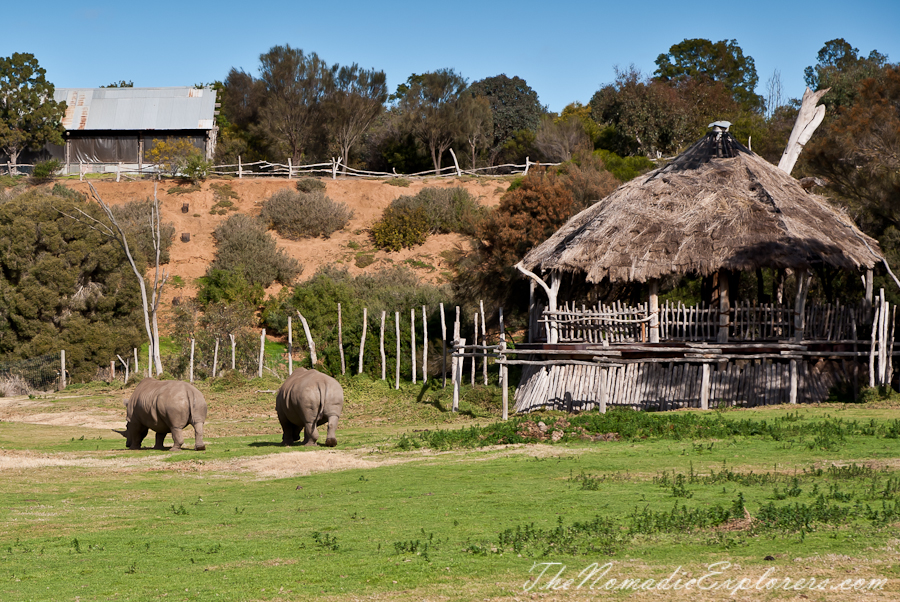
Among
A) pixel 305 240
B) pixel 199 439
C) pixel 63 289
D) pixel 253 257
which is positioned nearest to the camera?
pixel 199 439

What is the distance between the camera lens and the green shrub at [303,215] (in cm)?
5031

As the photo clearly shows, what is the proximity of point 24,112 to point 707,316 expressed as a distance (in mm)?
47735

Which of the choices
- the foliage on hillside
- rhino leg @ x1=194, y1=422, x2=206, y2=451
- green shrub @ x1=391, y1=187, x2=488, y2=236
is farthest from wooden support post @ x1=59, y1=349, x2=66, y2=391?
green shrub @ x1=391, y1=187, x2=488, y2=236

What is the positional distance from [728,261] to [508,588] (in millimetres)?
15354

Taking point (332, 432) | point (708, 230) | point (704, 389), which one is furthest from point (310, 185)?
point (332, 432)

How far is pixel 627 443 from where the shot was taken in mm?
14711

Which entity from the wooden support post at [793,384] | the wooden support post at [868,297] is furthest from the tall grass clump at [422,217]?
the wooden support post at [793,384]

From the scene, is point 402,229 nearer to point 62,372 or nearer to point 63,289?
point 63,289

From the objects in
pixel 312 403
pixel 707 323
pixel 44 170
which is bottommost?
pixel 312 403

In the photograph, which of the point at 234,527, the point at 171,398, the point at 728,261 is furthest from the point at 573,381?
the point at 234,527

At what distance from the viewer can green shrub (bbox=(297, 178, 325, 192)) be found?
173 ft

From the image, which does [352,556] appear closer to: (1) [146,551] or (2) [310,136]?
(1) [146,551]

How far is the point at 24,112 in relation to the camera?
184ft

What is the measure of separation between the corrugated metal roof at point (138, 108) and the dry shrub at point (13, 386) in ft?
94.7
